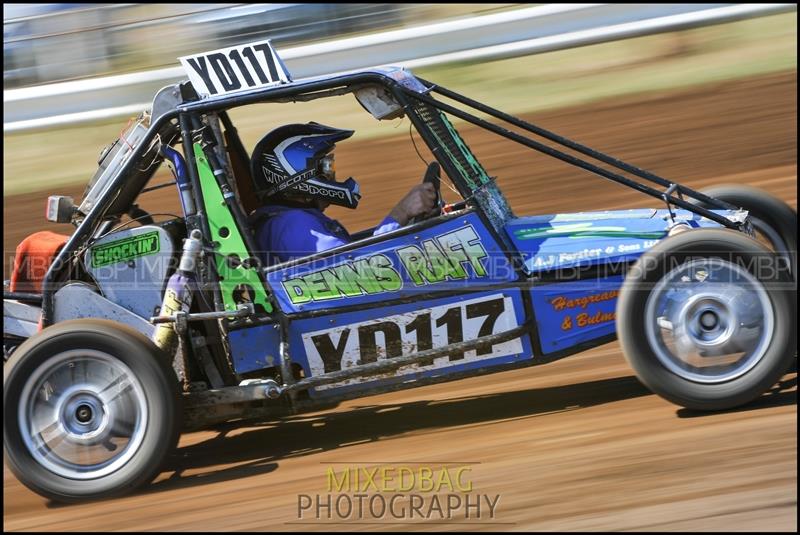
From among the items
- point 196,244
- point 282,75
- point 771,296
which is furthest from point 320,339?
point 771,296

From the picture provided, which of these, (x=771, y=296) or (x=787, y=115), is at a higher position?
(x=787, y=115)

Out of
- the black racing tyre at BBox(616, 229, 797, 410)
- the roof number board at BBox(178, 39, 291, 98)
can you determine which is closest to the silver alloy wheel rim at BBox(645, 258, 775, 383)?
the black racing tyre at BBox(616, 229, 797, 410)

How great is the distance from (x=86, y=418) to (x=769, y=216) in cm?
351

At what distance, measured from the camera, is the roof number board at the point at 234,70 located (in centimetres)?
432

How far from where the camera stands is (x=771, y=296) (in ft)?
13.4

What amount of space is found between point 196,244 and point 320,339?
676mm

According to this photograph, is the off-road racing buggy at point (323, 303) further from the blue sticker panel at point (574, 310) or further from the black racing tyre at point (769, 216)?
the black racing tyre at point (769, 216)

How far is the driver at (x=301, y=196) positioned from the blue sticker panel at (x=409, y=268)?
15 cm

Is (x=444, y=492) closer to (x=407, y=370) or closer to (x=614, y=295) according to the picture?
(x=407, y=370)

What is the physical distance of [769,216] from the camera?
205 inches

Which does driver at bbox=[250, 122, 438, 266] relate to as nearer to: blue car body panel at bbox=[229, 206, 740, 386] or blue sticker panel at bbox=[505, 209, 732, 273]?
blue car body panel at bbox=[229, 206, 740, 386]

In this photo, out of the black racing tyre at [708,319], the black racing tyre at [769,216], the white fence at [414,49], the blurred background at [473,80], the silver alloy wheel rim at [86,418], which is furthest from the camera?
the white fence at [414,49]

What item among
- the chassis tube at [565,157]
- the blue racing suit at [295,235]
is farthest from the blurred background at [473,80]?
the blue racing suit at [295,235]

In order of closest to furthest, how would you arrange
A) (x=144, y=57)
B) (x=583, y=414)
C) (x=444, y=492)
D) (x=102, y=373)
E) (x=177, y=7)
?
(x=444, y=492) < (x=102, y=373) < (x=583, y=414) < (x=144, y=57) < (x=177, y=7)
